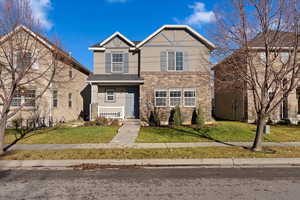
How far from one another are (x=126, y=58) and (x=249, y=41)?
10955 millimetres

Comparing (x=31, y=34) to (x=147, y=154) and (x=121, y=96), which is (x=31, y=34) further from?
(x=121, y=96)

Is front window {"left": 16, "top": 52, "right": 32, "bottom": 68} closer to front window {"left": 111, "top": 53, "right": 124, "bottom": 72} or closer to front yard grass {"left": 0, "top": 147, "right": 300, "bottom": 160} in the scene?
front yard grass {"left": 0, "top": 147, "right": 300, "bottom": 160}

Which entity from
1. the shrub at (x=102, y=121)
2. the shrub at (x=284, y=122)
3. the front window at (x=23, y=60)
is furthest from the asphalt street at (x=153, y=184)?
the shrub at (x=284, y=122)

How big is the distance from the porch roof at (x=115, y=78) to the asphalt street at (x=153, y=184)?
10.1 metres

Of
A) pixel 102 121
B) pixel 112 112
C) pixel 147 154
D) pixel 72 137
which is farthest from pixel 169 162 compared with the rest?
pixel 112 112

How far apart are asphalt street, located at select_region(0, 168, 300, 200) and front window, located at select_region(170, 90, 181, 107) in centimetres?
975

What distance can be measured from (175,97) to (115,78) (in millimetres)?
5234

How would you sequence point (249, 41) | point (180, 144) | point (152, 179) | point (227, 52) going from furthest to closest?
point (180, 144)
point (227, 52)
point (249, 41)
point (152, 179)

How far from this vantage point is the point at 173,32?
52.1 feet

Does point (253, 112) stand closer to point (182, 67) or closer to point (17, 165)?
point (182, 67)

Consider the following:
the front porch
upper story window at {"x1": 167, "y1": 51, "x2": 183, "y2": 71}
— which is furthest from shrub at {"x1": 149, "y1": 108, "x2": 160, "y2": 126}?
upper story window at {"x1": 167, "y1": 51, "x2": 183, "y2": 71}

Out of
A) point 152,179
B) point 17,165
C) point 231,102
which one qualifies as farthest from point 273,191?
point 231,102

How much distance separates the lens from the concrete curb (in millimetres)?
6414

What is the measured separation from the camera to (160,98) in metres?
15.6
